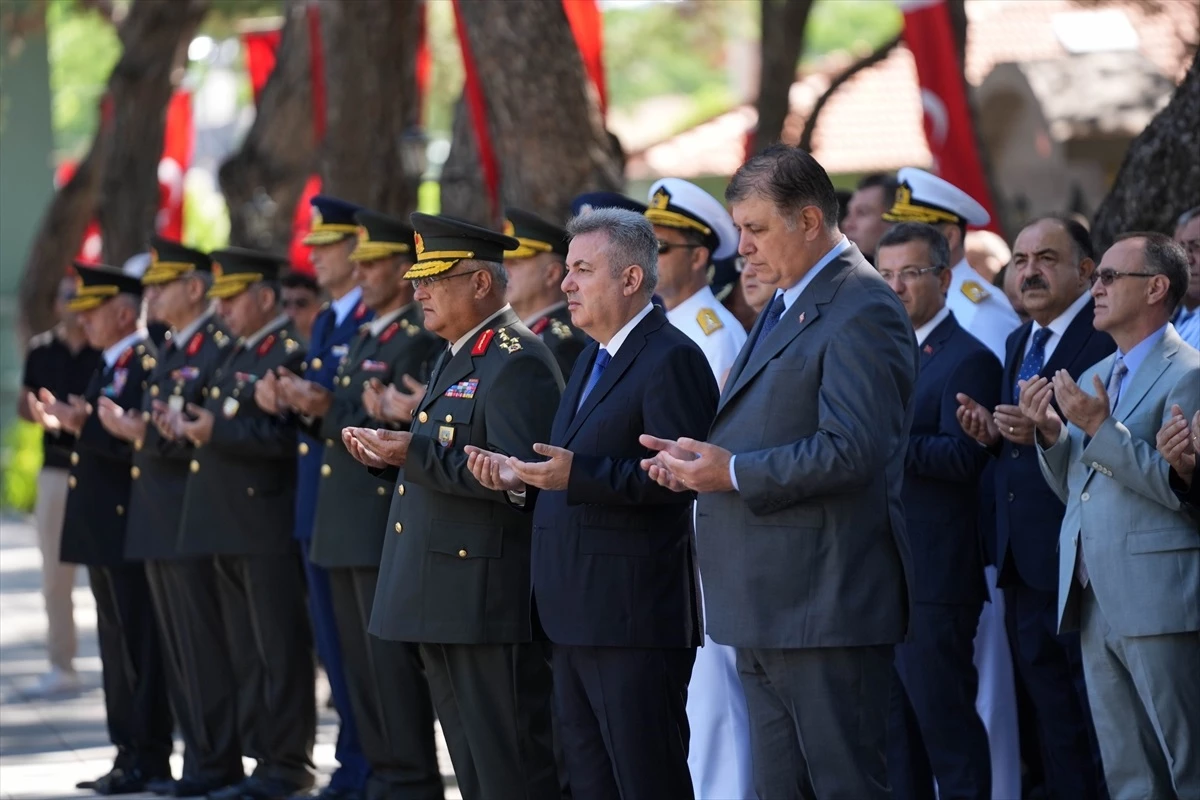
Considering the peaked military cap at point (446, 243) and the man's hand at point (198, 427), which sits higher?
the peaked military cap at point (446, 243)

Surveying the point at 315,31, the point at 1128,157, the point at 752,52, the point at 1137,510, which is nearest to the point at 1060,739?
the point at 1137,510

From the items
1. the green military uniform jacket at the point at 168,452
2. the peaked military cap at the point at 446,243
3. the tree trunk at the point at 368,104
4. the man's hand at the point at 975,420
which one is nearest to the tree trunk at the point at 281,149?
the tree trunk at the point at 368,104

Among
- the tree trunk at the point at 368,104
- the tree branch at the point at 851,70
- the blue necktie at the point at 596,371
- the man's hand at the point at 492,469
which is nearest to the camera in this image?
the man's hand at the point at 492,469

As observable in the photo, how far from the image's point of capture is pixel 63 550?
8562 millimetres

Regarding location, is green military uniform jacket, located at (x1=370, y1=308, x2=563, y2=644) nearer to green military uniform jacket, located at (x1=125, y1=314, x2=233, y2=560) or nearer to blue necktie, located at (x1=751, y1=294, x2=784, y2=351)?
blue necktie, located at (x1=751, y1=294, x2=784, y2=351)

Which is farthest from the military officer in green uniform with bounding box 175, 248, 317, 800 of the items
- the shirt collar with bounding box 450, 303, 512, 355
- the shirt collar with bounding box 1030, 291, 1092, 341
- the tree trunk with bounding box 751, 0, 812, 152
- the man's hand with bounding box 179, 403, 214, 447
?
the tree trunk with bounding box 751, 0, 812, 152

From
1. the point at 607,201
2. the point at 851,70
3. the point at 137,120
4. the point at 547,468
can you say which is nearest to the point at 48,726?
the point at 607,201

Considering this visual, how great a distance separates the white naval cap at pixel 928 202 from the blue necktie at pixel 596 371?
200 cm

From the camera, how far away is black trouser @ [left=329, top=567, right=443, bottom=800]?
6.87 m

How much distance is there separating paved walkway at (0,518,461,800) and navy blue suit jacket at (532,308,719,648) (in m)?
2.83

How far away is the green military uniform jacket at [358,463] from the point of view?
6.99 m

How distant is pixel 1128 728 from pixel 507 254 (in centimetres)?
284

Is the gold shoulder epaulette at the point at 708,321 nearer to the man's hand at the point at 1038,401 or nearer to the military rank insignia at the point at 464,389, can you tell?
the military rank insignia at the point at 464,389

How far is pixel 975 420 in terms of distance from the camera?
19.7 feet
